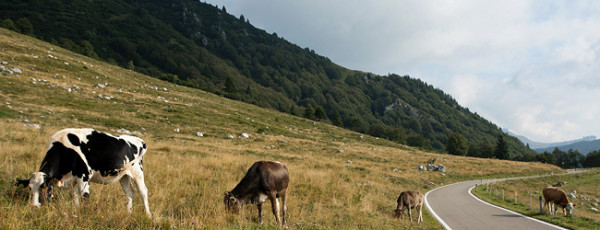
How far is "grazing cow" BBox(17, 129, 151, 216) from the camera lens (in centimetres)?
444

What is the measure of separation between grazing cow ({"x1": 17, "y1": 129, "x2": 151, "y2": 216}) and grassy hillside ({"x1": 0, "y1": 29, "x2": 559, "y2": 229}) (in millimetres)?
316

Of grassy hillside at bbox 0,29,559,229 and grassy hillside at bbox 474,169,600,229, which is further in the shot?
grassy hillside at bbox 474,169,600,229

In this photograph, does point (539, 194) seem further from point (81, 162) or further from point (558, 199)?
point (81, 162)

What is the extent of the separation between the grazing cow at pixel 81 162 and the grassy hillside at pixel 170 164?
1.04 feet

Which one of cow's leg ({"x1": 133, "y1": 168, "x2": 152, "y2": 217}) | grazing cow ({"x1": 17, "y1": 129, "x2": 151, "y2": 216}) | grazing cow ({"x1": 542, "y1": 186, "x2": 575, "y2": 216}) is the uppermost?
grazing cow ({"x1": 17, "y1": 129, "x2": 151, "y2": 216})

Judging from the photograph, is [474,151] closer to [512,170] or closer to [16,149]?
[512,170]

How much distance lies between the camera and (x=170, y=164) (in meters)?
12.5

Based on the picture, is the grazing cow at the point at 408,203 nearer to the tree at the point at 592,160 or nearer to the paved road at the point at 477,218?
the paved road at the point at 477,218

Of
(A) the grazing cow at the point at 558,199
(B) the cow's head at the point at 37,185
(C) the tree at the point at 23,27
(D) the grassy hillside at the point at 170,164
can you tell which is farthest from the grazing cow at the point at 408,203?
(C) the tree at the point at 23,27

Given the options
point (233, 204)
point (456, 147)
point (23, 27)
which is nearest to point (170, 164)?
point (233, 204)

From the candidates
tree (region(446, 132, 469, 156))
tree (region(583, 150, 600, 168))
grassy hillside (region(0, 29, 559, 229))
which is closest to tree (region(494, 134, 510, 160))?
tree (region(446, 132, 469, 156))

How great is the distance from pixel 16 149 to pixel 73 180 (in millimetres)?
8192

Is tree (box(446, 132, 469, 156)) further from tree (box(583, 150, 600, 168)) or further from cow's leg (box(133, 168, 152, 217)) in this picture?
cow's leg (box(133, 168, 152, 217))

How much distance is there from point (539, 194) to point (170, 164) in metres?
41.1
